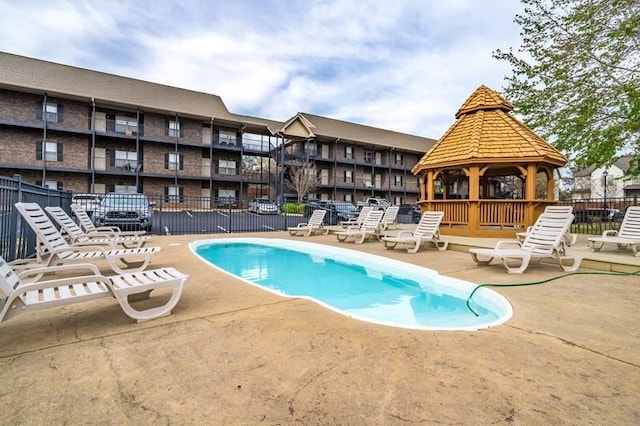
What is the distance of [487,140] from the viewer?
1159 centimetres

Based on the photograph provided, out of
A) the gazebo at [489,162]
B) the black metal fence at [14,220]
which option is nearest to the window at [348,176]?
the gazebo at [489,162]

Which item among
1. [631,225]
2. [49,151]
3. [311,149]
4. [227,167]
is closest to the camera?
[631,225]

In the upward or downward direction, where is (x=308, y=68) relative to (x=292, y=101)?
downward

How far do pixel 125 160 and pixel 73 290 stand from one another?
29.8 meters

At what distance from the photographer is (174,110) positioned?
1153 inches

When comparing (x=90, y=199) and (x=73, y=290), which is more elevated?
(x=90, y=199)

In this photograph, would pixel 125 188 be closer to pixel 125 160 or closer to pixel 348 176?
pixel 125 160

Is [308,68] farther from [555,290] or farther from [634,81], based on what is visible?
[555,290]

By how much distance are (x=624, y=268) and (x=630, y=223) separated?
11.0 ft

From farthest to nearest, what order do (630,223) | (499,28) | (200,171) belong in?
(200,171) < (499,28) < (630,223)

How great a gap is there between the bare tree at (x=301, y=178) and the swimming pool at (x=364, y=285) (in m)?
21.1

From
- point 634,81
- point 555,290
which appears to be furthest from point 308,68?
point 555,290

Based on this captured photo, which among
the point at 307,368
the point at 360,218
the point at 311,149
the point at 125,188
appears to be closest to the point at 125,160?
the point at 125,188

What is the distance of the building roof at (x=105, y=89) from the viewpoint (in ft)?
80.7
